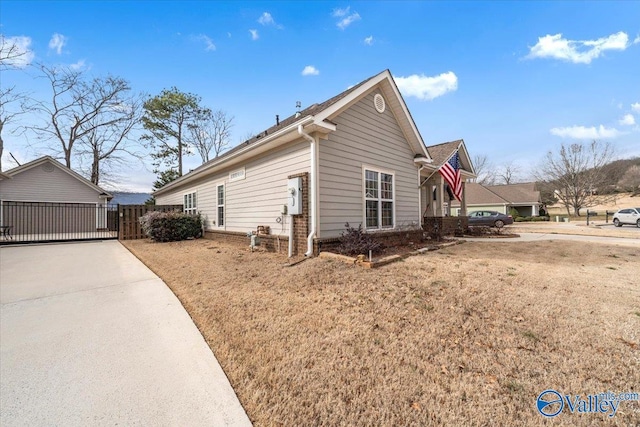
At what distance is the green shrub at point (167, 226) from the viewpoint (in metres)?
11.5

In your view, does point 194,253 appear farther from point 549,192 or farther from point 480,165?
point 480,165

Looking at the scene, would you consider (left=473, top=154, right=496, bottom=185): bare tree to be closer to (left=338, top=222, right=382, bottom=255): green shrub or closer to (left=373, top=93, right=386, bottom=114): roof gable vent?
(left=373, top=93, right=386, bottom=114): roof gable vent

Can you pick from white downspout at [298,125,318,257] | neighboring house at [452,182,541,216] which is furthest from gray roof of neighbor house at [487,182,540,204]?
white downspout at [298,125,318,257]

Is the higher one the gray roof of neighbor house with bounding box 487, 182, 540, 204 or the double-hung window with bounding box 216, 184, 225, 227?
the gray roof of neighbor house with bounding box 487, 182, 540, 204

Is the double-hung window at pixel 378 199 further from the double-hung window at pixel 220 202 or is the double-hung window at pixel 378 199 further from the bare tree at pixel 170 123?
the bare tree at pixel 170 123

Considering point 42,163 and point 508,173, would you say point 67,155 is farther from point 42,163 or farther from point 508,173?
point 508,173

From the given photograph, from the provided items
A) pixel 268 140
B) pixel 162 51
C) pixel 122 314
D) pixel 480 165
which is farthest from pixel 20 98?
pixel 480 165

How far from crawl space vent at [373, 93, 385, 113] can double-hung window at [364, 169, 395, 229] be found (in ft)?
6.73

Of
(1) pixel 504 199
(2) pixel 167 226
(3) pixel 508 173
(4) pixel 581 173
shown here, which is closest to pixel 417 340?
(2) pixel 167 226

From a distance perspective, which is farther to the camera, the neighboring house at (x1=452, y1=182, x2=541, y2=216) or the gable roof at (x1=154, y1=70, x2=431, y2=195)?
the neighboring house at (x1=452, y1=182, x2=541, y2=216)

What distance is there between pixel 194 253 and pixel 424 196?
1066cm

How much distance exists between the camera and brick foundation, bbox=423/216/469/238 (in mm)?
11445

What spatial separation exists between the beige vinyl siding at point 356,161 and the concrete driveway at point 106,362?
4056 millimetres

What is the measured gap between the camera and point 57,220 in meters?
18.2
